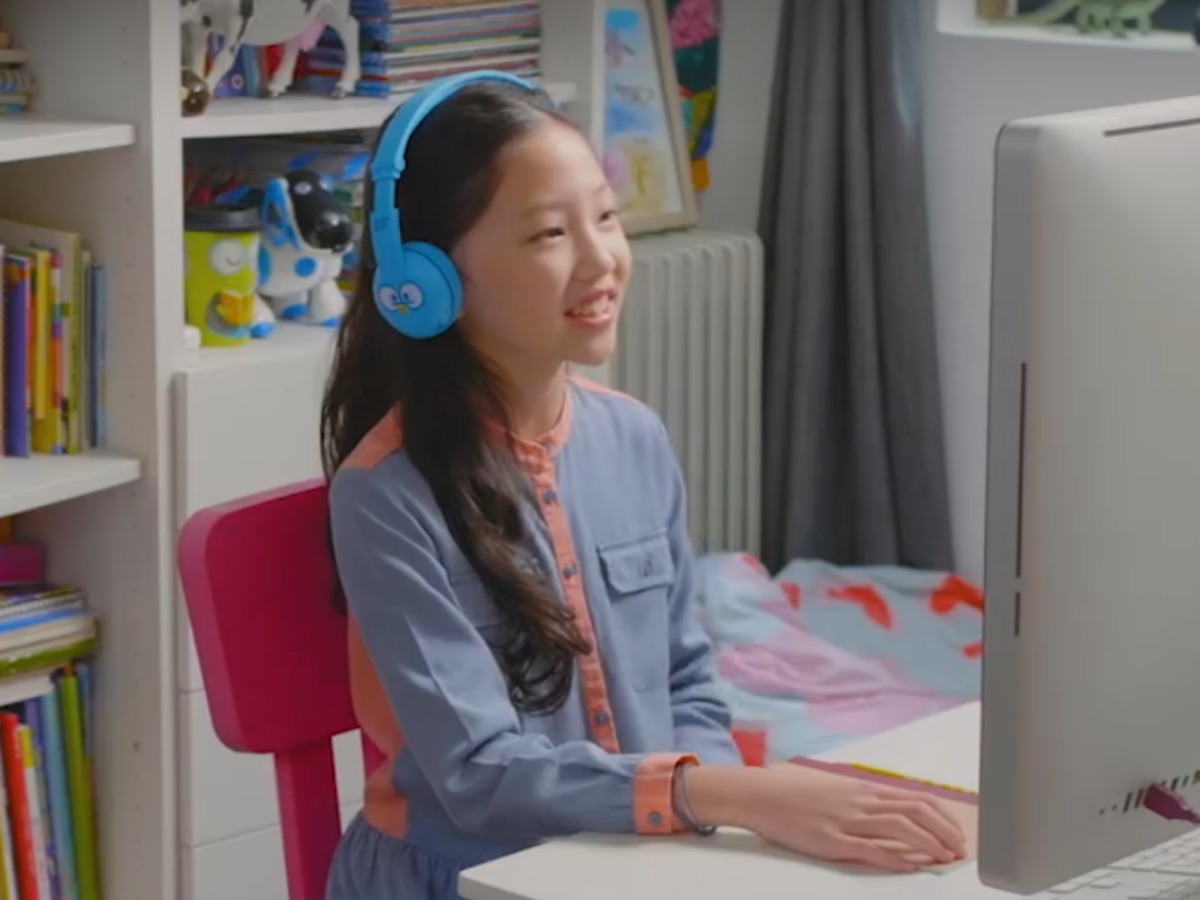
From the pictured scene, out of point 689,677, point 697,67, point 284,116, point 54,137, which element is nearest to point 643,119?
point 697,67

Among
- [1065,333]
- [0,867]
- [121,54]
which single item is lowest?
[0,867]

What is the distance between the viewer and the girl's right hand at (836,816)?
1.21 metres

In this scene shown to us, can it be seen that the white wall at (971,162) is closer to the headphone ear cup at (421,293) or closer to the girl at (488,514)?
the girl at (488,514)

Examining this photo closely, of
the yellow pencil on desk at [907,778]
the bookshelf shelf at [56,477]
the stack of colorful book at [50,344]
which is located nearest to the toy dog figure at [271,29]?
the stack of colorful book at [50,344]

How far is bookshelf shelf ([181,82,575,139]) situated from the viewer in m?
2.27

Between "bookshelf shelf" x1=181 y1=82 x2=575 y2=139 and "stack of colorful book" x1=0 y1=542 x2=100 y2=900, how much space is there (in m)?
0.49

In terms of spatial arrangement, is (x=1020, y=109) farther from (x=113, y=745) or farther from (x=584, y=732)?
(x=584, y=732)

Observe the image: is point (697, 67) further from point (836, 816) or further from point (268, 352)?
point (836, 816)

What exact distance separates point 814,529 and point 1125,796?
2.25 meters

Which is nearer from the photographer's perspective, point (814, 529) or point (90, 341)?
point (90, 341)

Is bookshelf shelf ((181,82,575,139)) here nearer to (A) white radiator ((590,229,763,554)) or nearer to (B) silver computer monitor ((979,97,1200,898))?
(A) white radiator ((590,229,763,554))

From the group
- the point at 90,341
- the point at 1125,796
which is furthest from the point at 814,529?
the point at 1125,796

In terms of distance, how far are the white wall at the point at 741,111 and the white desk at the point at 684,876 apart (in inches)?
85.8

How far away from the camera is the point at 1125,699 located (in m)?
1.05
